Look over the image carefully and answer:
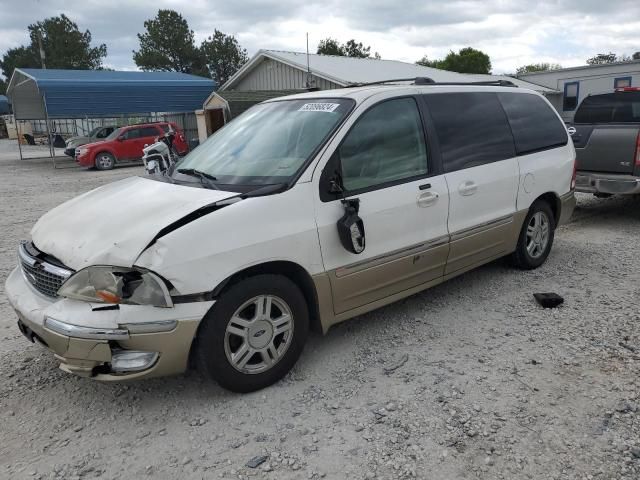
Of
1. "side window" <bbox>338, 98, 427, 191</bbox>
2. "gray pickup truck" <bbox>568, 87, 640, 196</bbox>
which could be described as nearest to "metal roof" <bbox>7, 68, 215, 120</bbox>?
"gray pickup truck" <bbox>568, 87, 640, 196</bbox>

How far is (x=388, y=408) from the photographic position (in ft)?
9.87

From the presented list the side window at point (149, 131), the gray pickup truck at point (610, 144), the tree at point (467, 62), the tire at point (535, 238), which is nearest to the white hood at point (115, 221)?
the tire at point (535, 238)

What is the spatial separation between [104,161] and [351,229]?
18729mm

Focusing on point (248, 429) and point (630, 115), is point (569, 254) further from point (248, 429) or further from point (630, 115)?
point (248, 429)

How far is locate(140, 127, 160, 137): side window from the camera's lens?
820 inches

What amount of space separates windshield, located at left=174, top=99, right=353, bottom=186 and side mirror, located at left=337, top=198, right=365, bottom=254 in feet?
1.40

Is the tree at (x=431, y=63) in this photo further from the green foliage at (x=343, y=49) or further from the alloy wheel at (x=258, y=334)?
the alloy wheel at (x=258, y=334)

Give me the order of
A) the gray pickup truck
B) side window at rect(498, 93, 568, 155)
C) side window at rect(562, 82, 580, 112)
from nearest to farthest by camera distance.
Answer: side window at rect(498, 93, 568, 155) → the gray pickup truck → side window at rect(562, 82, 580, 112)

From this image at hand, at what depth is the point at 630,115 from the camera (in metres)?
7.39

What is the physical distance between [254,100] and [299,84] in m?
3.52

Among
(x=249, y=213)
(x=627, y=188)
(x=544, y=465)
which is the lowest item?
(x=544, y=465)

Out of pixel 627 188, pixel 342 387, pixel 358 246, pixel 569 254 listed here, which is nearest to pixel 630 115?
pixel 627 188

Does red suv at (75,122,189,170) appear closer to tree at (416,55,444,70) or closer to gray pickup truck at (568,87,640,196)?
gray pickup truck at (568,87,640,196)

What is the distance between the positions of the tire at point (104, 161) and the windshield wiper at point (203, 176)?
17.4m
